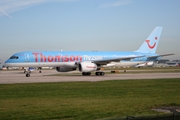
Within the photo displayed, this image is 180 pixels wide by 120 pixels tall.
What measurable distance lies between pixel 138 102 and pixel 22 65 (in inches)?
1214

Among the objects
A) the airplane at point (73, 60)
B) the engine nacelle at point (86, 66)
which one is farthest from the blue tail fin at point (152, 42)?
the engine nacelle at point (86, 66)

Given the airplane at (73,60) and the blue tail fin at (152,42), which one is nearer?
the airplane at (73,60)

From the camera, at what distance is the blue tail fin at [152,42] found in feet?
185

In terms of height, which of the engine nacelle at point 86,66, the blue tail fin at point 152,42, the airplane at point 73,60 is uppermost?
the blue tail fin at point 152,42

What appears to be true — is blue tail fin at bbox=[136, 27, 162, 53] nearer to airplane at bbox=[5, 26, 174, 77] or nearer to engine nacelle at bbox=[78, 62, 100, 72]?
airplane at bbox=[5, 26, 174, 77]

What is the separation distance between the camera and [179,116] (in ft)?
23.5

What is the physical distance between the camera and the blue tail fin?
56.5 metres

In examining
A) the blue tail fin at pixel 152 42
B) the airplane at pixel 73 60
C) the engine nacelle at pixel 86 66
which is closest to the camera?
the engine nacelle at pixel 86 66

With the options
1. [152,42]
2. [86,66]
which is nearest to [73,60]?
[86,66]

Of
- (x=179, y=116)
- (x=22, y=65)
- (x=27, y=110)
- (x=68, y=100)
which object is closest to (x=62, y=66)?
(x=22, y=65)

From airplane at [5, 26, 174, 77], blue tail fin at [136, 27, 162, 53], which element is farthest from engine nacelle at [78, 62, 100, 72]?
blue tail fin at [136, 27, 162, 53]

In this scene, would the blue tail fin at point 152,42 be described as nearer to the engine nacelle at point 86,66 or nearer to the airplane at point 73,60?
the airplane at point 73,60

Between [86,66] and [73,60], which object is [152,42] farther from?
[86,66]

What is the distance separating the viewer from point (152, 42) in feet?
188
